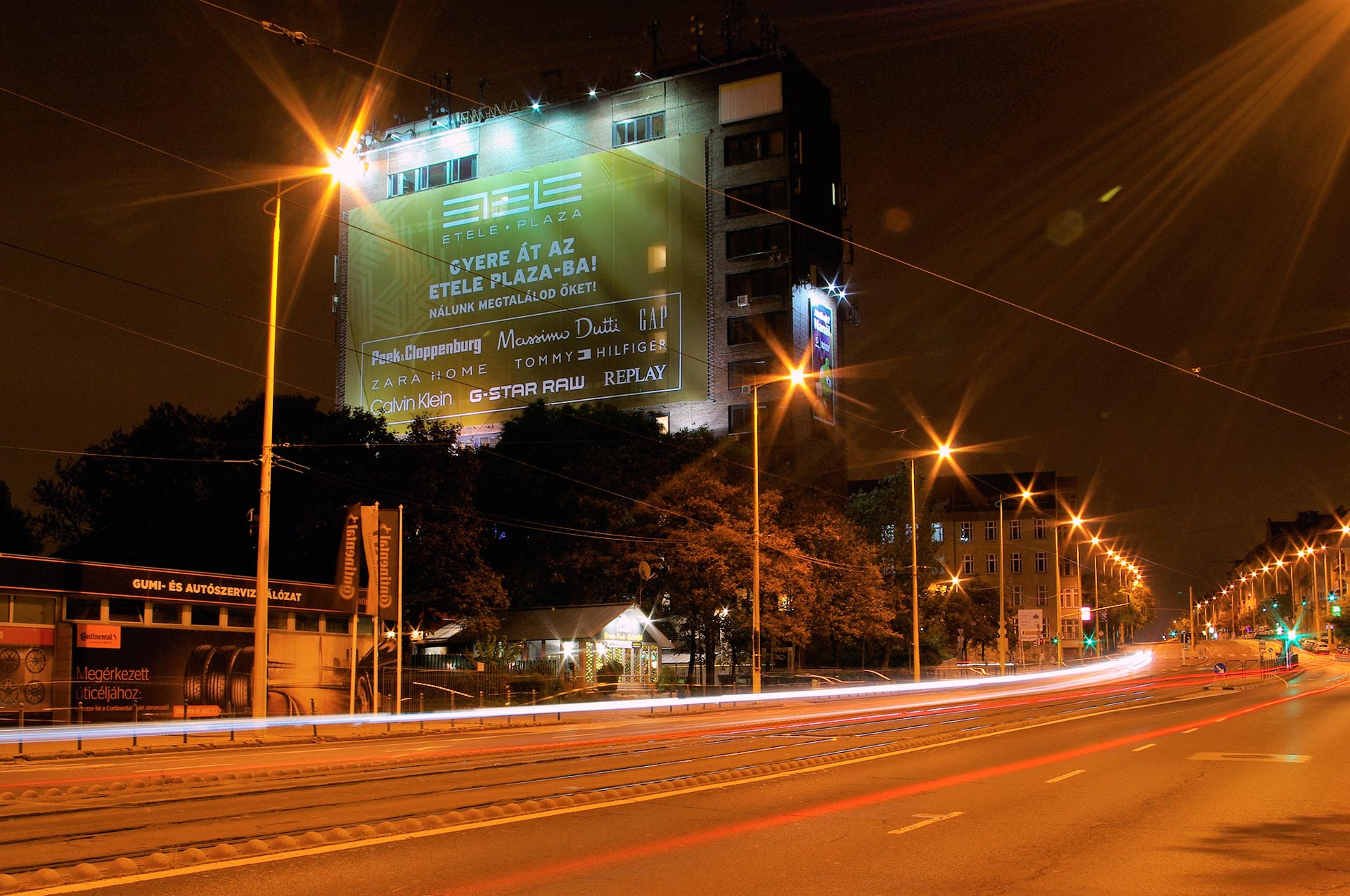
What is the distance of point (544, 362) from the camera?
81188 mm

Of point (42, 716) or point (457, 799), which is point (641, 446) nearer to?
point (42, 716)

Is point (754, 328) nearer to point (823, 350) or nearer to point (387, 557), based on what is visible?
point (823, 350)

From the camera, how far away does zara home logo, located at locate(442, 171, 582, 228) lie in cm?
8150

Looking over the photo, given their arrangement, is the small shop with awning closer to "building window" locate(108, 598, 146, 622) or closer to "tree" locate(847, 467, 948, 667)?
"tree" locate(847, 467, 948, 667)

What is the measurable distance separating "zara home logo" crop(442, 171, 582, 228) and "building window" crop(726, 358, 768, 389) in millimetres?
16080

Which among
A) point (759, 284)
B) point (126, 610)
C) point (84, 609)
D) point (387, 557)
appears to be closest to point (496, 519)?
point (387, 557)

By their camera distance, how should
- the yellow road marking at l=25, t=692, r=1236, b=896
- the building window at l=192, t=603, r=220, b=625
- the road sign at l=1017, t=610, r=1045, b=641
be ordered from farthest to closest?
the road sign at l=1017, t=610, r=1045, b=641, the building window at l=192, t=603, r=220, b=625, the yellow road marking at l=25, t=692, r=1236, b=896

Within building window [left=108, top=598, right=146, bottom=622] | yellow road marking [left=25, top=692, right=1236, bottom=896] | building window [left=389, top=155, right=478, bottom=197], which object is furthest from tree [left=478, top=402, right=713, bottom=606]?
yellow road marking [left=25, top=692, right=1236, bottom=896]

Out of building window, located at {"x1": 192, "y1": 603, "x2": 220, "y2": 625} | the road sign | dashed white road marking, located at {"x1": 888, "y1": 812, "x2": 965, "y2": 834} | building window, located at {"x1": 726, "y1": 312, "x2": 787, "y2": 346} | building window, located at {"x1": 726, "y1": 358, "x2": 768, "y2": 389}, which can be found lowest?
the road sign

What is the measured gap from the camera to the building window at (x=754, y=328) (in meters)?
76.3

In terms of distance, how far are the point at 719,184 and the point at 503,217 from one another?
15.9 m

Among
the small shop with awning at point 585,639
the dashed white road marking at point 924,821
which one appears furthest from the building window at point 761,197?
the dashed white road marking at point 924,821

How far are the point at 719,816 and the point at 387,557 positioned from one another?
853 inches

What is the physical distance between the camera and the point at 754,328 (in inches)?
3017
